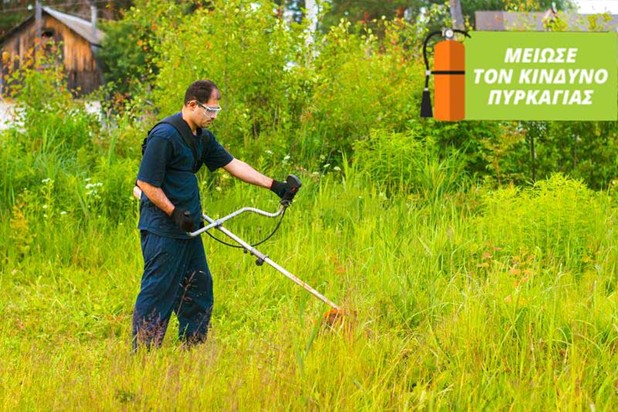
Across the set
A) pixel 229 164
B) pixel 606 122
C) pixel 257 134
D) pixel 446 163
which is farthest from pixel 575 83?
pixel 229 164

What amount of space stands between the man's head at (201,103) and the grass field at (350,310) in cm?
125

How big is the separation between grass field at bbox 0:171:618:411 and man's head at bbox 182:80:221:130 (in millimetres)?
1252

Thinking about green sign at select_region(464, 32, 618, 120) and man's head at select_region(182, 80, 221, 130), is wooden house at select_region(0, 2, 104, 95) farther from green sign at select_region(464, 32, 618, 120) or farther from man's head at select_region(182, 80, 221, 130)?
man's head at select_region(182, 80, 221, 130)

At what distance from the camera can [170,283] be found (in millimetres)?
5879

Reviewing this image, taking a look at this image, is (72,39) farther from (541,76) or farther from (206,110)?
(206,110)

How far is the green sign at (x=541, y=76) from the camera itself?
909 centimetres

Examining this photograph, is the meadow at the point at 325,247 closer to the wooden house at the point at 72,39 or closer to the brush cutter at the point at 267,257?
the brush cutter at the point at 267,257

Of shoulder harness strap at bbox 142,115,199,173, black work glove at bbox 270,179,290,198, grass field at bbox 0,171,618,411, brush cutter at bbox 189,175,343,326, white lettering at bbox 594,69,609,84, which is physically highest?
white lettering at bbox 594,69,609,84

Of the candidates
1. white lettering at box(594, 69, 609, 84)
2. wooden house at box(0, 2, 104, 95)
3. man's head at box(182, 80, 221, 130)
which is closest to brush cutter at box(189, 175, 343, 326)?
man's head at box(182, 80, 221, 130)

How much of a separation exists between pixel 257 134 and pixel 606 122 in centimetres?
354

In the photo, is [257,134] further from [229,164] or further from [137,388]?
[137,388]

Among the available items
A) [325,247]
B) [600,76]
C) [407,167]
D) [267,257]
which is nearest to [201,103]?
[267,257]

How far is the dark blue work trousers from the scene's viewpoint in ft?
19.2

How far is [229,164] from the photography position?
6.36 meters
